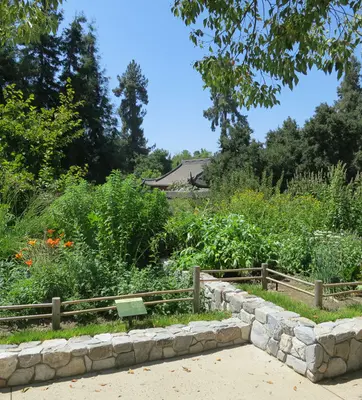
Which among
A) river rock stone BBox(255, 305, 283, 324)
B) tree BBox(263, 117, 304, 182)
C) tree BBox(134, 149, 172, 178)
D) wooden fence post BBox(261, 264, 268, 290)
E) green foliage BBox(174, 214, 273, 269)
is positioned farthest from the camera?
tree BBox(134, 149, 172, 178)

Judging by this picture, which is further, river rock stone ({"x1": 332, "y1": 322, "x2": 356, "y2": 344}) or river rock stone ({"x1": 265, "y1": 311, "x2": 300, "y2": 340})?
river rock stone ({"x1": 265, "y1": 311, "x2": 300, "y2": 340})

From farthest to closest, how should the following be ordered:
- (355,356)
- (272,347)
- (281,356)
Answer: (272,347)
(281,356)
(355,356)

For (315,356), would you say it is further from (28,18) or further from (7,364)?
(28,18)

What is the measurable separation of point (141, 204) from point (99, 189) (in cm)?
80

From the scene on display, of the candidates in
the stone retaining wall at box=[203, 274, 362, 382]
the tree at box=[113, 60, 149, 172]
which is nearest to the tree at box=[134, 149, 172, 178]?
the tree at box=[113, 60, 149, 172]

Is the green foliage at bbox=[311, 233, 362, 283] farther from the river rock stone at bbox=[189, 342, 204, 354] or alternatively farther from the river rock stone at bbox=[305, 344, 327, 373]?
the river rock stone at bbox=[189, 342, 204, 354]

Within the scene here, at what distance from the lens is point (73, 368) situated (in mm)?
3346

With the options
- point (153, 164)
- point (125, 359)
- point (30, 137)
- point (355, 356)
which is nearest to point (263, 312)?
point (355, 356)

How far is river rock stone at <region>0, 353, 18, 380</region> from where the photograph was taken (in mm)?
3115

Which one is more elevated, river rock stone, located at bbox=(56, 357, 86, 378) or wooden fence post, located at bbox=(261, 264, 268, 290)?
wooden fence post, located at bbox=(261, 264, 268, 290)

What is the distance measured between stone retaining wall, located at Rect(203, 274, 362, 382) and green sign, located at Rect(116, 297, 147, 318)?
121 centimetres

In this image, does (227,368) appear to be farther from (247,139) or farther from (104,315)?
(247,139)

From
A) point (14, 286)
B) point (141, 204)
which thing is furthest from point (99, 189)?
point (14, 286)

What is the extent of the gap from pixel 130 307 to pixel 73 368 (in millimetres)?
773
